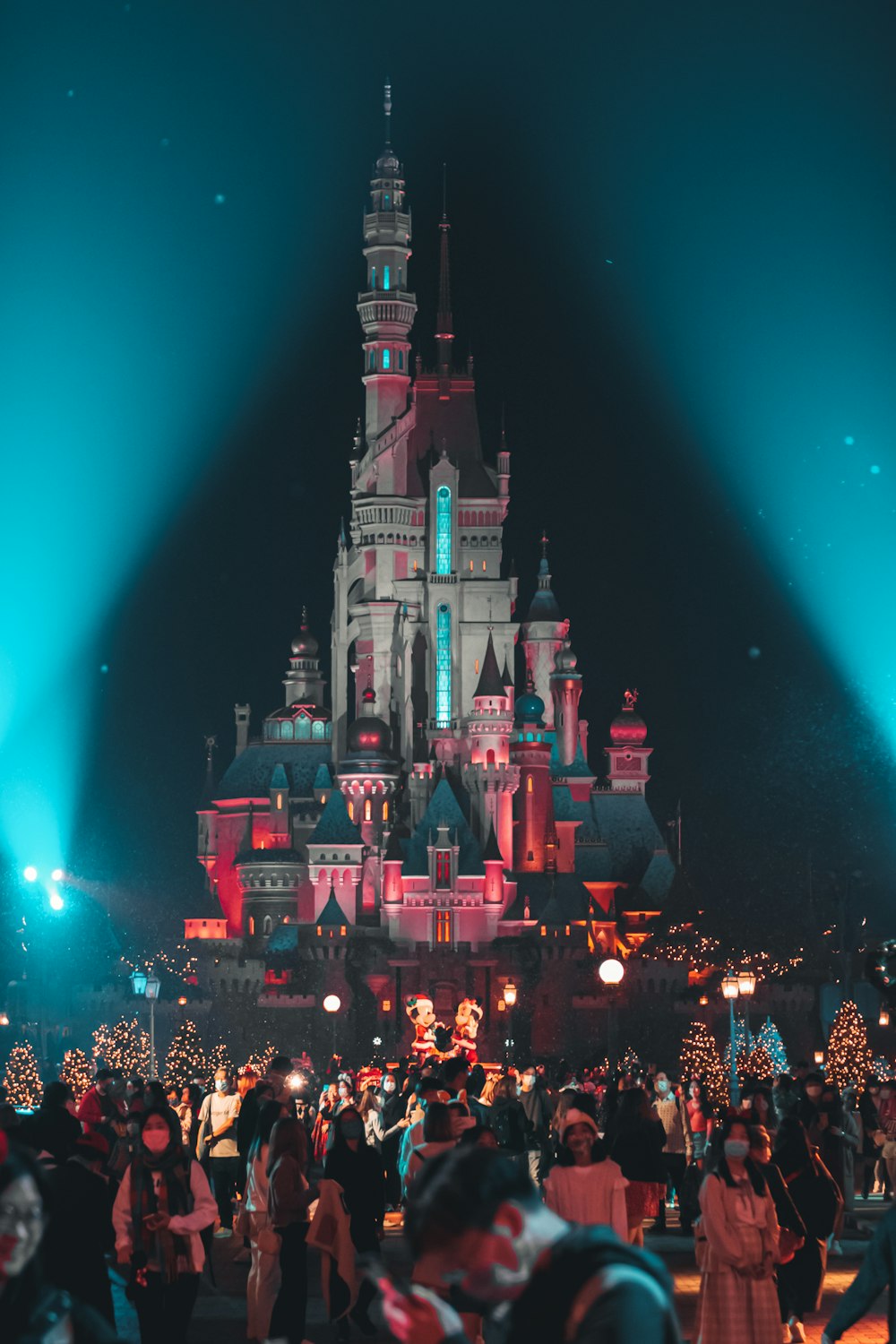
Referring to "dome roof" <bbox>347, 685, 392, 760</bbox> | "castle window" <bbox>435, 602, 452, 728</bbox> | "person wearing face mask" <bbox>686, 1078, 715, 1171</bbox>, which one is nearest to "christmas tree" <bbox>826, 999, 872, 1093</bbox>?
"person wearing face mask" <bbox>686, 1078, 715, 1171</bbox>

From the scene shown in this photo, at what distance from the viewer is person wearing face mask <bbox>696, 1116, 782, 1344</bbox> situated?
1147cm

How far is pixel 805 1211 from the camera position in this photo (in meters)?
14.6

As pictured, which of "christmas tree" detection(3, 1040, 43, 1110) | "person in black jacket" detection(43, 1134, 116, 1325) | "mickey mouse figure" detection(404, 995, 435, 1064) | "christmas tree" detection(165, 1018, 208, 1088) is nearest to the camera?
"person in black jacket" detection(43, 1134, 116, 1325)

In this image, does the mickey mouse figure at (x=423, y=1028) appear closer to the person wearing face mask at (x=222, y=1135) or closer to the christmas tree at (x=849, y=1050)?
the person wearing face mask at (x=222, y=1135)

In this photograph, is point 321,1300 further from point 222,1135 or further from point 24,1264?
point 24,1264

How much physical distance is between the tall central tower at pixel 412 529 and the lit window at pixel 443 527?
0.06 meters

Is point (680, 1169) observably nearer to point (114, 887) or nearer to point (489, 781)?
point (489, 781)

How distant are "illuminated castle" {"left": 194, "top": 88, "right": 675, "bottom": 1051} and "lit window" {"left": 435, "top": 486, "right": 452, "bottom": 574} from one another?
0.08 meters

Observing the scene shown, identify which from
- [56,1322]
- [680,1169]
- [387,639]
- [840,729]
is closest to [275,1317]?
[56,1322]

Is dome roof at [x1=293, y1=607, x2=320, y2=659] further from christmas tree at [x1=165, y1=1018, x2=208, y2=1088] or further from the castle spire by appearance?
christmas tree at [x1=165, y1=1018, x2=208, y2=1088]

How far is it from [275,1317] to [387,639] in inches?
3662

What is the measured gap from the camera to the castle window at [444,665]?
10406 centimetres

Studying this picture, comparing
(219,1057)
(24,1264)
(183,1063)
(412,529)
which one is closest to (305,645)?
(412,529)

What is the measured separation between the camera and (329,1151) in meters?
14.8
